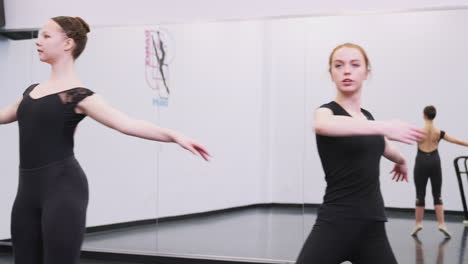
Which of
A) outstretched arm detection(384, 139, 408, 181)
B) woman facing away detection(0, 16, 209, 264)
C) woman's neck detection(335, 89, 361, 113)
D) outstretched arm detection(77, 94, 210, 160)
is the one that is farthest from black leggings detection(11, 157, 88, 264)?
outstretched arm detection(384, 139, 408, 181)

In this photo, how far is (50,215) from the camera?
192cm

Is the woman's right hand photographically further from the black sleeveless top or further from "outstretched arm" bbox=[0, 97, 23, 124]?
"outstretched arm" bbox=[0, 97, 23, 124]

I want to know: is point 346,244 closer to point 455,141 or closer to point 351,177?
point 351,177

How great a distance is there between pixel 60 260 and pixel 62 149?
0.35 metres

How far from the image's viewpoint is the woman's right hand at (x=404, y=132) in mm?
1651

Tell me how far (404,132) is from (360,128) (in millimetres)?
168

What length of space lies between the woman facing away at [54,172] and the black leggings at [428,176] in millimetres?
2544

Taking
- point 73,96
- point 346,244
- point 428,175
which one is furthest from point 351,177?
point 428,175

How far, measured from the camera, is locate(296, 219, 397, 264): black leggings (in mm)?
1983

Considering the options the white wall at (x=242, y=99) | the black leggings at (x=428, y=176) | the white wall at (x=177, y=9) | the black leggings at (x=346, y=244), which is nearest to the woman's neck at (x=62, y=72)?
the black leggings at (x=346, y=244)

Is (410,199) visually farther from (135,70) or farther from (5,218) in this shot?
(5,218)

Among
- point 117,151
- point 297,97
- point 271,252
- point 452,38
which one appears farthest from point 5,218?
point 452,38

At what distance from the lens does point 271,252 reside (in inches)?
175

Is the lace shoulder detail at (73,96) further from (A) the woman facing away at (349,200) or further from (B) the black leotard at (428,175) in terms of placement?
(B) the black leotard at (428,175)
